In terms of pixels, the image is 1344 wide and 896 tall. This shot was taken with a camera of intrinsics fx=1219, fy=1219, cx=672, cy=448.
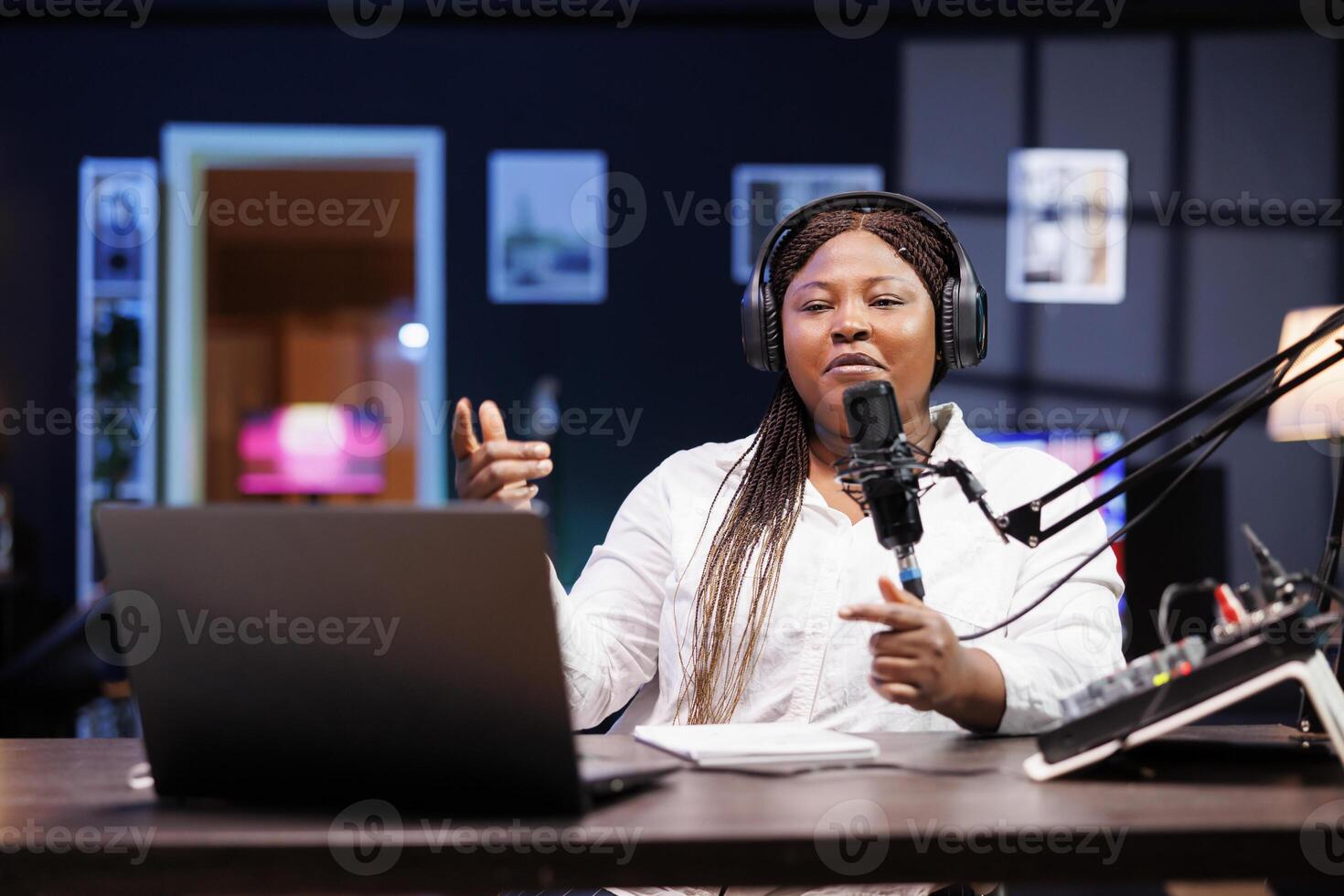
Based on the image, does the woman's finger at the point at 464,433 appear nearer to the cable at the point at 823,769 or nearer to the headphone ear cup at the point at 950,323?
the cable at the point at 823,769

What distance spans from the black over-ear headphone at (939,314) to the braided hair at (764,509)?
17 millimetres

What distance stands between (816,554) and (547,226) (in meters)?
3.51

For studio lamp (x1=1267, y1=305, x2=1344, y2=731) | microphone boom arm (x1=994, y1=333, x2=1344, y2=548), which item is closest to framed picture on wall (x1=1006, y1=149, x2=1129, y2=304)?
studio lamp (x1=1267, y1=305, x2=1344, y2=731)

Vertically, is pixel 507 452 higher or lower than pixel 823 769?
higher

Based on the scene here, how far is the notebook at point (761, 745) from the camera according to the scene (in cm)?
107

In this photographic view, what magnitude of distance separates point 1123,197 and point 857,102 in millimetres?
1135

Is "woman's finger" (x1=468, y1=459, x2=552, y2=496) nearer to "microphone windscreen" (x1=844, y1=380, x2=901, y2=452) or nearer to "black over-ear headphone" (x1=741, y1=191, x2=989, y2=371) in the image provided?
"microphone windscreen" (x1=844, y1=380, x2=901, y2=452)

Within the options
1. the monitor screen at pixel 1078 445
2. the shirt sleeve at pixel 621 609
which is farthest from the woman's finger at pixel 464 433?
the monitor screen at pixel 1078 445

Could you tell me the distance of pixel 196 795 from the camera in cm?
97

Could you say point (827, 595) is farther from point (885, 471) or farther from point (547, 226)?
point (547, 226)

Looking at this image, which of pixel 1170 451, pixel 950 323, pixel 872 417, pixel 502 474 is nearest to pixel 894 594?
pixel 872 417

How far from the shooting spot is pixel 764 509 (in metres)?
1.64

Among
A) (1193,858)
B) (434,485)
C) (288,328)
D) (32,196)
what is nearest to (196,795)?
(1193,858)

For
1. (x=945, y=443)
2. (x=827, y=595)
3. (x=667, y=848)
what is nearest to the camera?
(x=667, y=848)
